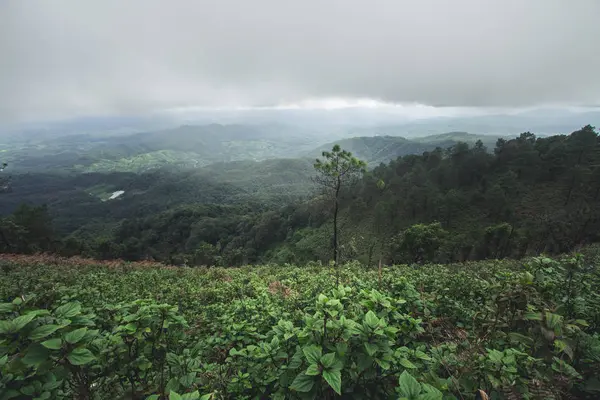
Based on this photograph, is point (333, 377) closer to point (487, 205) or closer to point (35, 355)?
point (35, 355)

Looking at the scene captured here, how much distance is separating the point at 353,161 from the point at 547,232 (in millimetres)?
31792

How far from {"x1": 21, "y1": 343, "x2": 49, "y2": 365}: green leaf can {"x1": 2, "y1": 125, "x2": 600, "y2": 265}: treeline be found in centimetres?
2025

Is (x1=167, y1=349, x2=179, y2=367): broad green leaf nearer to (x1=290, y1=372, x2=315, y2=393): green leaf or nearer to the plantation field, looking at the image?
the plantation field

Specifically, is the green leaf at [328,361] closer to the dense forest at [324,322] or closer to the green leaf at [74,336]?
the dense forest at [324,322]

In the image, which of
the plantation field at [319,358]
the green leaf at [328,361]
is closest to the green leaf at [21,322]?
the plantation field at [319,358]

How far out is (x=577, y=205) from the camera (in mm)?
42156

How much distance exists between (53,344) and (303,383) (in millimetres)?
1909

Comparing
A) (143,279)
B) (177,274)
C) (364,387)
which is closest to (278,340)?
(364,387)

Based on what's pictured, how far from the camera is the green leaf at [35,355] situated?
6.50 ft

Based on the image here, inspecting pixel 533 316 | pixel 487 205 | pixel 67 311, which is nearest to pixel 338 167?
pixel 533 316

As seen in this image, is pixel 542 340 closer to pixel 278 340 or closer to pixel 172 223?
pixel 278 340

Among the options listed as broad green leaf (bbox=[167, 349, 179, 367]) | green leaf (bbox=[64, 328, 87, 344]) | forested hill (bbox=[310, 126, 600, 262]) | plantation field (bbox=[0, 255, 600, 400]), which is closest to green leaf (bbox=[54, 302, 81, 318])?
plantation field (bbox=[0, 255, 600, 400])

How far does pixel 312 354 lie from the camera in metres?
2.36

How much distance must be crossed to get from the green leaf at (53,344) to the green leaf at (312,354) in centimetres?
186
